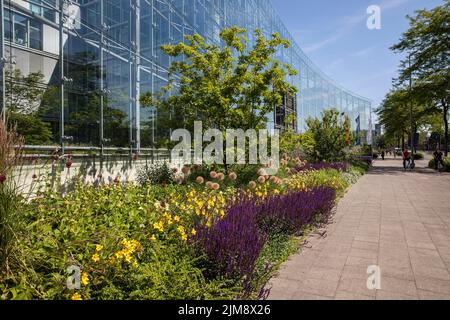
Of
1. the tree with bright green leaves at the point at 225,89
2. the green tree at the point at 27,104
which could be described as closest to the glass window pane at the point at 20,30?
the green tree at the point at 27,104

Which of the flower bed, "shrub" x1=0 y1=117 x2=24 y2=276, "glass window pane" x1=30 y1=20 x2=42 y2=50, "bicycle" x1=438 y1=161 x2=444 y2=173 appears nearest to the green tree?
"glass window pane" x1=30 y1=20 x2=42 y2=50

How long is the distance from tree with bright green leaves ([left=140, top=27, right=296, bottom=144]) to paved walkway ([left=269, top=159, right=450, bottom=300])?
368 centimetres

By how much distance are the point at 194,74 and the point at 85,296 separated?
24.4 feet

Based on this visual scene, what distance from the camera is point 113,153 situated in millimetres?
8438

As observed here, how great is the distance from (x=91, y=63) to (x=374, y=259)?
760 centimetres

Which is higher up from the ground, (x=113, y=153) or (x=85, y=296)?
(x=113, y=153)

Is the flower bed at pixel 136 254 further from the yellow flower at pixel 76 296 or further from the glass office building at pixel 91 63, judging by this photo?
the glass office building at pixel 91 63

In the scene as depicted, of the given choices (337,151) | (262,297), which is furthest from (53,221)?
(337,151)

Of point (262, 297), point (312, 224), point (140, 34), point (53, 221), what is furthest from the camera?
point (140, 34)

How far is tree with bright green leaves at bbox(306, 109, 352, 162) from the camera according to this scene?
17.4 meters

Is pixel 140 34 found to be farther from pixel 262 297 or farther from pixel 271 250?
pixel 262 297

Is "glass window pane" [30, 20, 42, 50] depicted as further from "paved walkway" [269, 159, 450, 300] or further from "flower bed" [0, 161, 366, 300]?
"paved walkway" [269, 159, 450, 300]

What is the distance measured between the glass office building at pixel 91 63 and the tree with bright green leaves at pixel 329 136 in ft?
29.0

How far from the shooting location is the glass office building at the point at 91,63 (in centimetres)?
587
